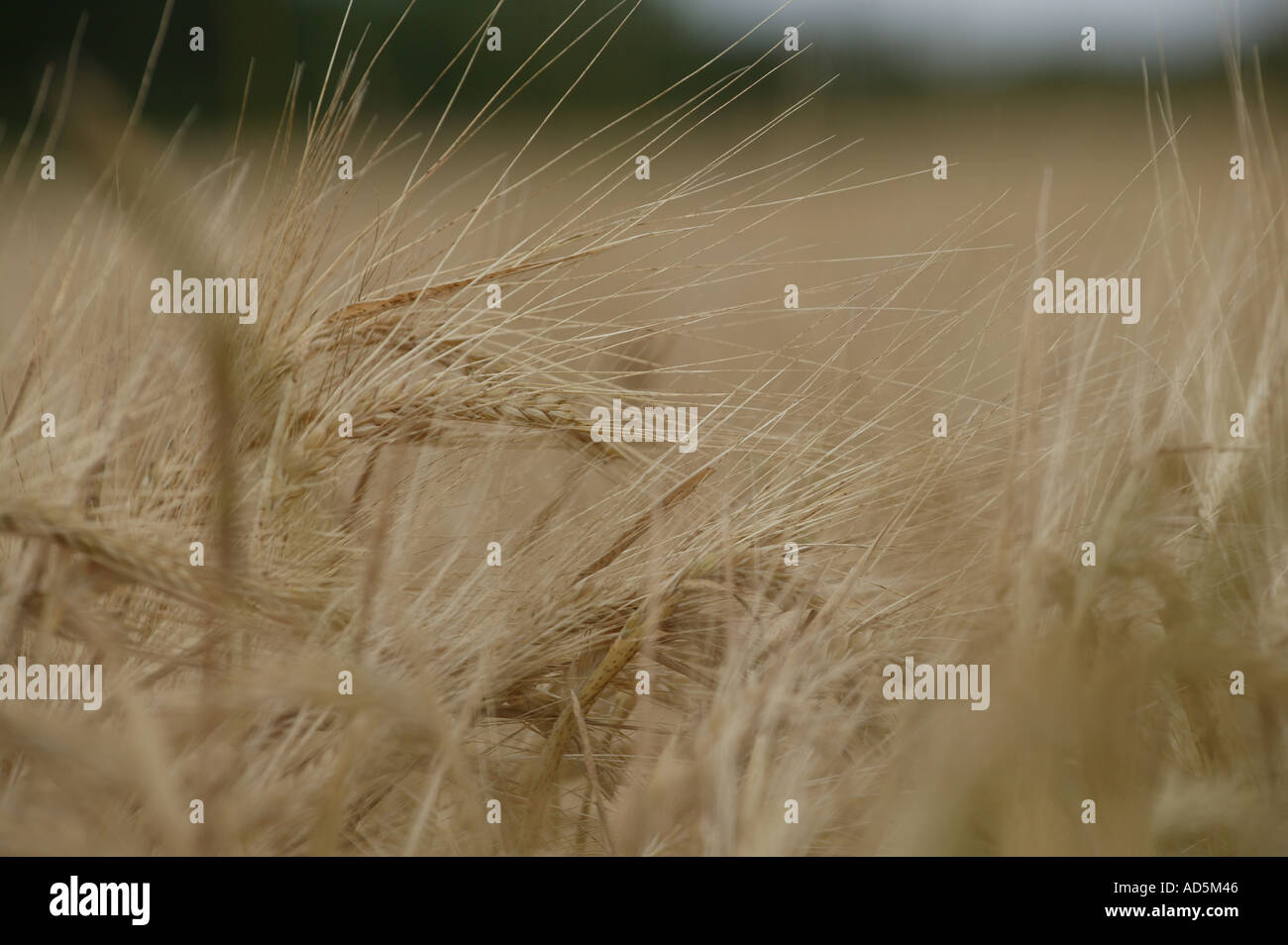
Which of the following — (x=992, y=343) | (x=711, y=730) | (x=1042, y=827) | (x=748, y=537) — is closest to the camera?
(x=1042, y=827)

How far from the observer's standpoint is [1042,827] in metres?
0.51

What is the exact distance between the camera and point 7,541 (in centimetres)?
69

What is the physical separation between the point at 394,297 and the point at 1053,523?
53 cm

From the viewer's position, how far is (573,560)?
0.75 meters

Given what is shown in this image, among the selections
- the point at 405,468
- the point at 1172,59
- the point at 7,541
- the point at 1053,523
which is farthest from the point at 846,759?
the point at 1172,59

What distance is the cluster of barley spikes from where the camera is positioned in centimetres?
52

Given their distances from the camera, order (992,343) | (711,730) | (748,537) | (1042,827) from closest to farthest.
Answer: (1042,827)
(711,730)
(748,537)
(992,343)

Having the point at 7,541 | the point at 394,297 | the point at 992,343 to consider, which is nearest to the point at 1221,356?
the point at 992,343

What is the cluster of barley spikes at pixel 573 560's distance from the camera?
0.52 metres

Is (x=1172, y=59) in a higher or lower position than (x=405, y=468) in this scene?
higher

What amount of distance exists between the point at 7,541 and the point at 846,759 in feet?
2.01
